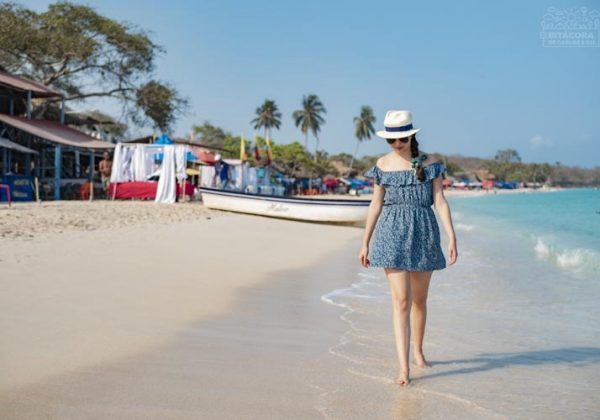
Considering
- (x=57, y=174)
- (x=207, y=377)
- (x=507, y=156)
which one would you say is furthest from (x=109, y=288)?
(x=507, y=156)

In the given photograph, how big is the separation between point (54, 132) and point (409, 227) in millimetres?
22564

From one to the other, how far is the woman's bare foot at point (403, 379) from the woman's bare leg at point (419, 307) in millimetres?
390

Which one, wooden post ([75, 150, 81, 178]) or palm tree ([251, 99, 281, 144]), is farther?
palm tree ([251, 99, 281, 144])

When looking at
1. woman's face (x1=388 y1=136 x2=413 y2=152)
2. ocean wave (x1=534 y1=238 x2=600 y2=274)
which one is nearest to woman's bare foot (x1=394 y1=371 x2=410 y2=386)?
woman's face (x1=388 y1=136 x2=413 y2=152)

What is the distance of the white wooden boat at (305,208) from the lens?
52.1 feet

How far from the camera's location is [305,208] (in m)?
16.0

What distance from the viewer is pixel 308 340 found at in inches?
152

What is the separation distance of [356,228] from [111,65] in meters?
21.0

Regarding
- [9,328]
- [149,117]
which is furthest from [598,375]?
[149,117]

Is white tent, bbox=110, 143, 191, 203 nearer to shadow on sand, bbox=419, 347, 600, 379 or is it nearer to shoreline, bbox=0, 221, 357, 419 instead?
shoreline, bbox=0, 221, 357, 419

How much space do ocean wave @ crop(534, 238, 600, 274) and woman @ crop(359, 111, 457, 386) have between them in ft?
22.1

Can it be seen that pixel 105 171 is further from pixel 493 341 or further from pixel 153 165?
pixel 493 341

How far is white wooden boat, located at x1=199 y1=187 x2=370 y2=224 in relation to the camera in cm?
1588

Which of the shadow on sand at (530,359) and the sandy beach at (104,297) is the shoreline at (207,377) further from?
the shadow on sand at (530,359)
